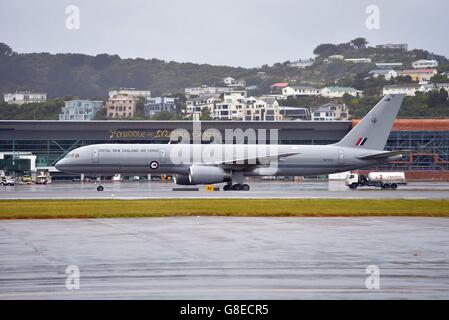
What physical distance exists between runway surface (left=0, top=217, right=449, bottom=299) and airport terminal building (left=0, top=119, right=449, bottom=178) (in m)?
73.2

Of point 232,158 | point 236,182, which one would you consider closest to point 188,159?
→ point 232,158

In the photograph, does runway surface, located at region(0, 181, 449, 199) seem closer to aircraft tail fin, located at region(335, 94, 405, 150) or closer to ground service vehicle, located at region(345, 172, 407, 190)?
aircraft tail fin, located at region(335, 94, 405, 150)

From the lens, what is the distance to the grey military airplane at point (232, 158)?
66000 millimetres

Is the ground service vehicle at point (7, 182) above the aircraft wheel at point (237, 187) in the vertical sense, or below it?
below

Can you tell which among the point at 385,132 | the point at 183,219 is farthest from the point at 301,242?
the point at 385,132

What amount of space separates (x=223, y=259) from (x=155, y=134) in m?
85.2

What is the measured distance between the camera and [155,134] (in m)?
105

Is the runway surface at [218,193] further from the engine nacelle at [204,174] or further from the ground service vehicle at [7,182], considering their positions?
the ground service vehicle at [7,182]

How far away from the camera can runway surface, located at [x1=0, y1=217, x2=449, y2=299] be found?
16.6m

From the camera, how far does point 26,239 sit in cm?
2566

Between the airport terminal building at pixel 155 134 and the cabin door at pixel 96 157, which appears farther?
the airport terminal building at pixel 155 134

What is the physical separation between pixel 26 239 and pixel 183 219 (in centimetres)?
918

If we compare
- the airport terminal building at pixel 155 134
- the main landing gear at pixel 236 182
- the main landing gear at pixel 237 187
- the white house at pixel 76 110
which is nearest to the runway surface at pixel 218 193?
A: the main landing gear at pixel 237 187

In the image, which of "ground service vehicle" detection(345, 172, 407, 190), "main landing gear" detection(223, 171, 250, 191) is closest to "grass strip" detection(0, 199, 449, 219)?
"main landing gear" detection(223, 171, 250, 191)
